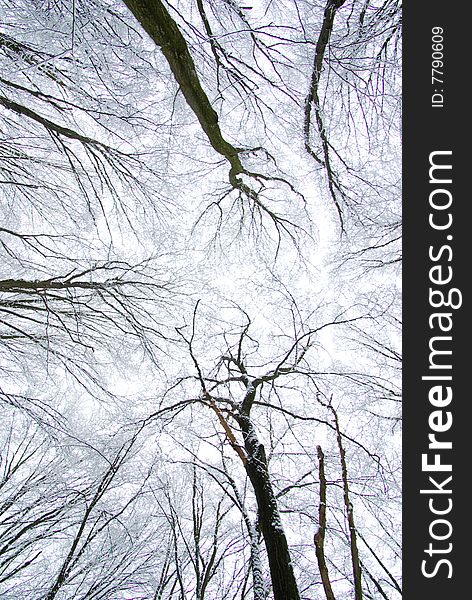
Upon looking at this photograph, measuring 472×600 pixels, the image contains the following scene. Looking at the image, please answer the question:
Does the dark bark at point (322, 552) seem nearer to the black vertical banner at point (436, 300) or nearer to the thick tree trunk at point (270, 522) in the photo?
the black vertical banner at point (436, 300)

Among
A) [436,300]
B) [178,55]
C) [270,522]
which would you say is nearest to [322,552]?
[436,300]

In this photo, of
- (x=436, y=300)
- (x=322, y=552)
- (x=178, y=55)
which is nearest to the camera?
(x=322, y=552)

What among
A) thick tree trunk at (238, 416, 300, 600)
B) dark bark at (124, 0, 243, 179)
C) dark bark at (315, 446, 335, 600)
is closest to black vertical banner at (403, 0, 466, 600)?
dark bark at (315, 446, 335, 600)

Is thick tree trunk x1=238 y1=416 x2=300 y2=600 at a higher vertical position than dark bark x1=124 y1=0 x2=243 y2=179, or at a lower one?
lower

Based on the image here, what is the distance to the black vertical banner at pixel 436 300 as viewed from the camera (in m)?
1.80

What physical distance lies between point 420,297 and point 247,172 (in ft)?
8.19

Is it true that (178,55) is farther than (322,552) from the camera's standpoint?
Yes

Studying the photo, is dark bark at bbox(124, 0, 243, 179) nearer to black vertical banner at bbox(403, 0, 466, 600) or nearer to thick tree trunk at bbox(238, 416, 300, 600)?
black vertical banner at bbox(403, 0, 466, 600)

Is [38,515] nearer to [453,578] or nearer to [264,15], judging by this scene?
[453,578]

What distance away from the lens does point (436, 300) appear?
232 centimetres

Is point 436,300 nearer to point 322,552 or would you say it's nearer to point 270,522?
point 322,552

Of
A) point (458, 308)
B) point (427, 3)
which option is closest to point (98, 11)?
point (427, 3)

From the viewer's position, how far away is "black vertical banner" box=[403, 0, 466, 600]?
70.7 inches

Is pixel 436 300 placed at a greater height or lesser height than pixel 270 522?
greater
